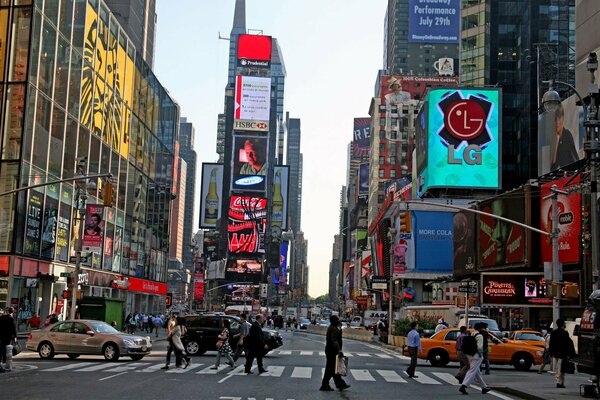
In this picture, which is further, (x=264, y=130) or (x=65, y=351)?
(x=264, y=130)

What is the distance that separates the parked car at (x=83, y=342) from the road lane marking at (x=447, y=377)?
35.2 feet

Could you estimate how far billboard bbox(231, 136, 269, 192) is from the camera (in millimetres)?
190375

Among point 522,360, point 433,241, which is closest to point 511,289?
point 522,360

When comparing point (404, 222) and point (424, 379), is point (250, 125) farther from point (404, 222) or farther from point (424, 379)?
point (424, 379)

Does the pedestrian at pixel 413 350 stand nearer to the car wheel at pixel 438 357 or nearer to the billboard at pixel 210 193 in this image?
the car wheel at pixel 438 357

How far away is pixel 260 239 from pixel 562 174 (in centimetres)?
13598

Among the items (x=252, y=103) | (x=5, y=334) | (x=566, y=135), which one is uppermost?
(x=252, y=103)

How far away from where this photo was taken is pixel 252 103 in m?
198

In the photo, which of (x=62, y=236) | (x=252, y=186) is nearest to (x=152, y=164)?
(x=62, y=236)

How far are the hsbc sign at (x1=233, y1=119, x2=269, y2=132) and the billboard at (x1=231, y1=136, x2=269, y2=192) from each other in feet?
11.3

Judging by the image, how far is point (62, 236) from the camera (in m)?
52.4

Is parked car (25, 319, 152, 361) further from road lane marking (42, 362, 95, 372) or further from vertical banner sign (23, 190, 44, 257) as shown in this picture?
vertical banner sign (23, 190, 44, 257)

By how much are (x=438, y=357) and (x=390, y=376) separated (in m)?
7.22

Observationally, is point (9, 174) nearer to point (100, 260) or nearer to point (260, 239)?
point (100, 260)
